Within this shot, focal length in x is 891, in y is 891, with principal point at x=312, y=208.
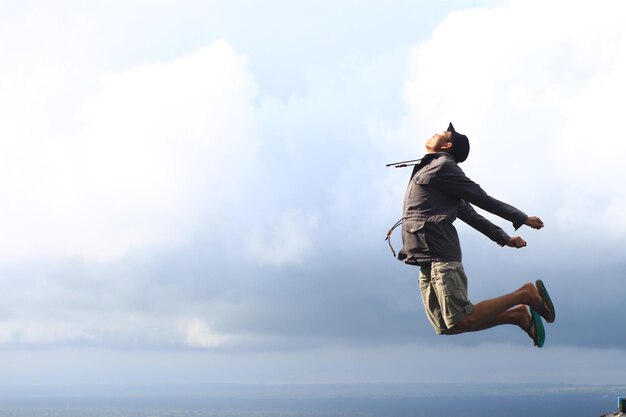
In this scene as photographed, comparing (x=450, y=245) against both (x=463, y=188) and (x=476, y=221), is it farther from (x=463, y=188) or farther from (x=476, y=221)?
(x=476, y=221)

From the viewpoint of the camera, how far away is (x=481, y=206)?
41.3 feet

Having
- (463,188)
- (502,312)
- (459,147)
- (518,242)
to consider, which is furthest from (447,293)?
(459,147)

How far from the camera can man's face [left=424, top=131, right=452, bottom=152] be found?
42.7 feet

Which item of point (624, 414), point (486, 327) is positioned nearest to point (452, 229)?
point (486, 327)

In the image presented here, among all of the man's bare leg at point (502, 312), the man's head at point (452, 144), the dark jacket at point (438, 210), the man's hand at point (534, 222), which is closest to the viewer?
the man's hand at point (534, 222)

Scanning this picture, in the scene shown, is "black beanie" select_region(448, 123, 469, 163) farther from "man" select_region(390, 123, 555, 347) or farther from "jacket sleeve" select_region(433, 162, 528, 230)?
"jacket sleeve" select_region(433, 162, 528, 230)

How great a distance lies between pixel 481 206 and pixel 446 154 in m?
0.92

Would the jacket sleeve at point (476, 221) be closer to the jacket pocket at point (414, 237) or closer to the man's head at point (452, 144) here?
the man's head at point (452, 144)

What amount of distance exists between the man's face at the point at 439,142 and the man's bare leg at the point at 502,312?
7.61 feet

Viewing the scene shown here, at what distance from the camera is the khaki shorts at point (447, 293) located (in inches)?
480

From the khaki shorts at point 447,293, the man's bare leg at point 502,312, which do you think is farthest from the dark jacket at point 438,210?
the man's bare leg at point 502,312

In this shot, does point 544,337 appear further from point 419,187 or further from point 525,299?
point 419,187

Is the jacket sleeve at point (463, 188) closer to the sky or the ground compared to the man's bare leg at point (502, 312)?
closer to the sky

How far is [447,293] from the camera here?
12.2m
